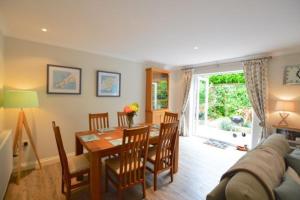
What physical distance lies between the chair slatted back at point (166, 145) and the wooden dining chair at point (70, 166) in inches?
39.3

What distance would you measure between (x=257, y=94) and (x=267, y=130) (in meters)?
0.84

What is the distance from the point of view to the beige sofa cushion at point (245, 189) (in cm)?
96

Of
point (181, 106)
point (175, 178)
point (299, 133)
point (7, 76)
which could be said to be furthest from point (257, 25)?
point (7, 76)

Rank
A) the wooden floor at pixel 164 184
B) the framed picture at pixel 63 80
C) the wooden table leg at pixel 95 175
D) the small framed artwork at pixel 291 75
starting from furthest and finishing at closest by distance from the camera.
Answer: the small framed artwork at pixel 291 75 → the framed picture at pixel 63 80 → the wooden floor at pixel 164 184 → the wooden table leg at pixel 95 175

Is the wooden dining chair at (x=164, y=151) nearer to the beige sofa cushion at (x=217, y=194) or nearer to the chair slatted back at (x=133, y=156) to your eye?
the chair slatted back at (x=133, y=156)

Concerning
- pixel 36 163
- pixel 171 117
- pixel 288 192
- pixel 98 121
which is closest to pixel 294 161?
pixel 288 192

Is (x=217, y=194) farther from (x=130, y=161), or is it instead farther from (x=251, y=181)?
(x=130, y=161)

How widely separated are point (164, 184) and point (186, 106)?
125 inches

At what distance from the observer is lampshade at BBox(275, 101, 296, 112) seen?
301 centimetres

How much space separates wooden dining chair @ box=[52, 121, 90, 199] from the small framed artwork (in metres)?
4.11

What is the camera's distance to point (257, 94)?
3580 mm

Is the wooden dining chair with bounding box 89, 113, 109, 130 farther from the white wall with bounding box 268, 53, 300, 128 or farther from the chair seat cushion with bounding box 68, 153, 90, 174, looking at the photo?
the white wall with bounding box 268, 53, 300, 128

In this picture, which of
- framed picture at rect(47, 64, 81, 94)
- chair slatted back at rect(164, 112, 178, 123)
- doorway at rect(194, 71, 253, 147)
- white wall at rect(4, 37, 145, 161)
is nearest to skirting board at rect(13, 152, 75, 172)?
white wall at rect(4, 37, 145, 161)

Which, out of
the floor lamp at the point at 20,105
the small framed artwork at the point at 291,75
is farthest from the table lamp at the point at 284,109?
the floor lamp at the point at 20,105
